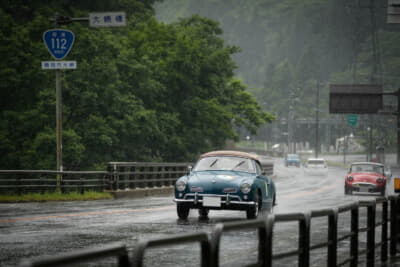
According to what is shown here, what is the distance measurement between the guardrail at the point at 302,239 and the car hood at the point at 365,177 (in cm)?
2031

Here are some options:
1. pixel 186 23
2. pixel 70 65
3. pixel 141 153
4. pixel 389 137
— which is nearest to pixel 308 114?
pixel 389 137

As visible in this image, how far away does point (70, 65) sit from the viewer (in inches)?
910

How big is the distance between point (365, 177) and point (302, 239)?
26027 mm

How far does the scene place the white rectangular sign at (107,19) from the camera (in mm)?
23156

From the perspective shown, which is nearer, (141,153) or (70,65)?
(70,65)

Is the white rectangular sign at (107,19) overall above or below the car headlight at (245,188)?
above

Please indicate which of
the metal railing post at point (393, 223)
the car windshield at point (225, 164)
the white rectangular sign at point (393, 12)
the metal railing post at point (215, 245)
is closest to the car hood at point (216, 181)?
the car windshield at point (225, 164)

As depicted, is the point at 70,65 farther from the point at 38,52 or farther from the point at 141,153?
the point at 141,153

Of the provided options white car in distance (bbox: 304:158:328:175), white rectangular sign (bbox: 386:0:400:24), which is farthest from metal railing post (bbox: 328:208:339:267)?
white car in distance (bbox: 304:158:328:175)

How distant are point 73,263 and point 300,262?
328 centimetres

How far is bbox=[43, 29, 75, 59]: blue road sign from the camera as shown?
78.8 ft

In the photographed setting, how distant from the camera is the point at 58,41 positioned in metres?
24.2

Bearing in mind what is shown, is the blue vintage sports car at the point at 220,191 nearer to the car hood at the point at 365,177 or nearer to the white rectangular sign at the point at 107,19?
the white rectangular sign at the point at 107,19

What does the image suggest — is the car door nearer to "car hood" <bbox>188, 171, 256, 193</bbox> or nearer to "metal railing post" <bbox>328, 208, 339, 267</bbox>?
"car hood" <bbox>188, 171, 256, 193</bbox>
